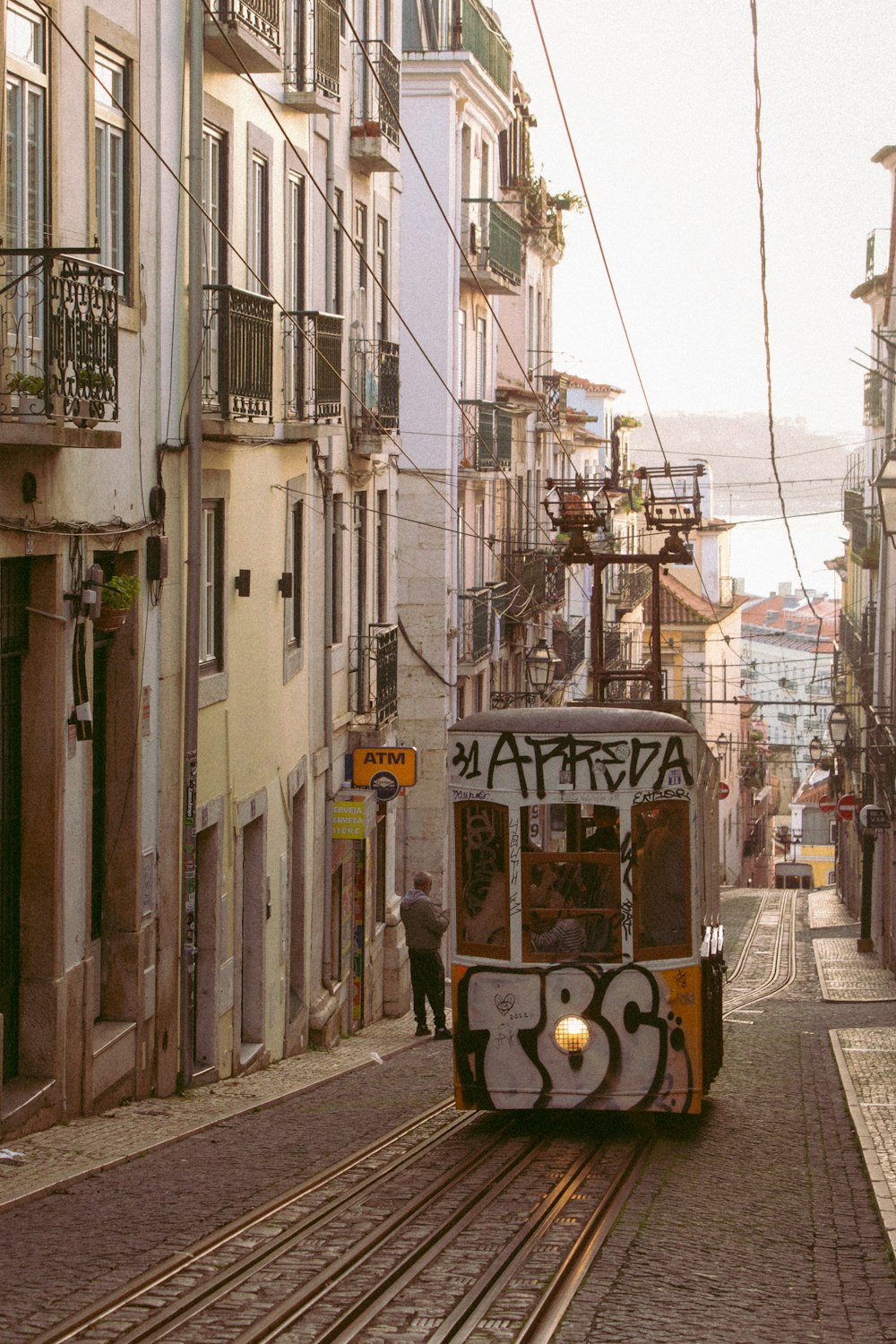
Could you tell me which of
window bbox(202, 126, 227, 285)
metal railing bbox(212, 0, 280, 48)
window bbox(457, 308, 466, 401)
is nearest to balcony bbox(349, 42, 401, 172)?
metal railing bbox(212, 0, 280, 48)

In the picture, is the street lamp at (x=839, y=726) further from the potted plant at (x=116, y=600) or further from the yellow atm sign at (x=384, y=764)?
the potted plant at (x=116, y=600)

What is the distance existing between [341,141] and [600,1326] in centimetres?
1742

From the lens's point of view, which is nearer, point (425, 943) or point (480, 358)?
point (425, 943)

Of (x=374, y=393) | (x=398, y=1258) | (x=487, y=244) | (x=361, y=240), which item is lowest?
(x=398, y=1258)

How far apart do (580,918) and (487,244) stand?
22655 mm

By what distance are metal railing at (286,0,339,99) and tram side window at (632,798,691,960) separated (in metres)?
9.48

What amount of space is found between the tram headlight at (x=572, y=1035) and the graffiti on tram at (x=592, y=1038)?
0.02 metres

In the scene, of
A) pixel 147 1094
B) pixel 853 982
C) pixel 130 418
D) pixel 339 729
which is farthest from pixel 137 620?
pixel 853 982

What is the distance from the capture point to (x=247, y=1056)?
17.6 meters

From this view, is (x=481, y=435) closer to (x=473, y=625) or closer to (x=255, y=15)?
(x=473, y=625)

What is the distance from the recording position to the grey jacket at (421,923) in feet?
63.4

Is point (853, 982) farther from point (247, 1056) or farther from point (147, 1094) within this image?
point (147, 1094)

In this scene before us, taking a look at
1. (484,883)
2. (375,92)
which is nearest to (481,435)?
(375,92)

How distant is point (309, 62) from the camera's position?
19.0 meters
